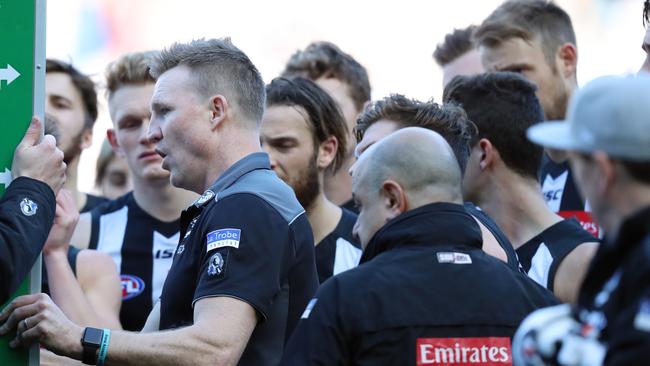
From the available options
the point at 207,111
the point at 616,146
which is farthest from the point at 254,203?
the point at 616,146

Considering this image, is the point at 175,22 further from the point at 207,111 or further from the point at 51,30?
the point at 207,111

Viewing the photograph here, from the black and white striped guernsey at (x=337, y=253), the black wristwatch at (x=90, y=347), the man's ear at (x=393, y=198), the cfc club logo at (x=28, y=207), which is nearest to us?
the man's ear at (x=393, y=198)

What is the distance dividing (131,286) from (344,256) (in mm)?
1097

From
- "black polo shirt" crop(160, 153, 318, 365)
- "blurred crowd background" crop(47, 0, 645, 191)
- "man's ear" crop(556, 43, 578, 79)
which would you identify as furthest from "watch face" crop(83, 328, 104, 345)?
"blurred crowd background" crop(47, 0, 645, 191)

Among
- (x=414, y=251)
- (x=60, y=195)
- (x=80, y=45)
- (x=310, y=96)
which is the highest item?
(x=80, y=45)

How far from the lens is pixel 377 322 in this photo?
329 cm

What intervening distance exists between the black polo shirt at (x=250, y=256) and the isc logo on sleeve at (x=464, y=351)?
634 mm

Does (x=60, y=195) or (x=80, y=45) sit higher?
(x=80, y=45)

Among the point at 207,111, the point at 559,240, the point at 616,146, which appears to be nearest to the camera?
the point at 616,146

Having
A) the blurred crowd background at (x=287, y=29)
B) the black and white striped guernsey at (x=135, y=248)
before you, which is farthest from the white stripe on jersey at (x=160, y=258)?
the blurred crowd background at (x=287, y=29)

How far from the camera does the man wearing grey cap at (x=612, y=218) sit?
89.4 inches

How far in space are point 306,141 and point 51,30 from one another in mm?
9941

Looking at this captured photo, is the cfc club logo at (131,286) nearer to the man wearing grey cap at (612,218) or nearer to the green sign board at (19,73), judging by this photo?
the green sign board at (19,73)

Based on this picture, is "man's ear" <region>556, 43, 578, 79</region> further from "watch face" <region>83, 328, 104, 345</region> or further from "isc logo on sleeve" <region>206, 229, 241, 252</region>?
"watch face" <region>83, 328, 104, 345</region>
